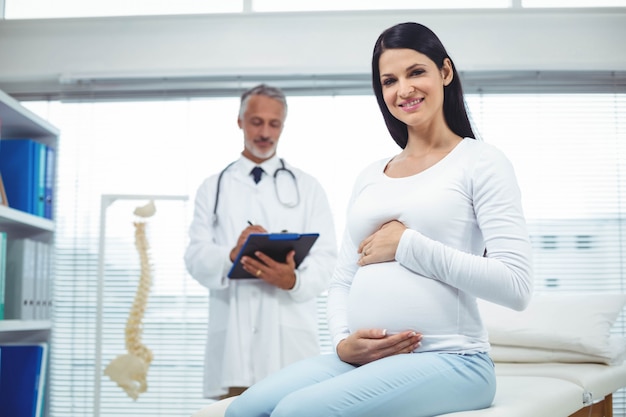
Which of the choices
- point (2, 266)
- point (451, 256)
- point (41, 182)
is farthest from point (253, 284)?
point (451, 256)

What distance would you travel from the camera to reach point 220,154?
12.7 ft

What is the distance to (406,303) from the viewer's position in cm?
133

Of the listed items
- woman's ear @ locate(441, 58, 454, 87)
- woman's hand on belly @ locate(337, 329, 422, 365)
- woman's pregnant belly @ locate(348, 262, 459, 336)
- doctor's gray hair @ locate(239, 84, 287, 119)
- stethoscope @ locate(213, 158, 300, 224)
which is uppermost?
doctor's gray hair @ locate(239, 84, 287, 119)

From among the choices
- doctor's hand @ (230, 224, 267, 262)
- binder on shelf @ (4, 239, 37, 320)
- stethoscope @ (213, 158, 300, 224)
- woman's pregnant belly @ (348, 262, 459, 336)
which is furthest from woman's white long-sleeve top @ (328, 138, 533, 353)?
binder on shelf @ (4, 239, 37, 320)

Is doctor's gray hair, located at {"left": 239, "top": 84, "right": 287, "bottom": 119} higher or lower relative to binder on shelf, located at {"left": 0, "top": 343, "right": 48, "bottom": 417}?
higher

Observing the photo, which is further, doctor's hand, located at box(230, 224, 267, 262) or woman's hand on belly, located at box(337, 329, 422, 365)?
doctor's hand, located at box(230, 224, 267, 262)

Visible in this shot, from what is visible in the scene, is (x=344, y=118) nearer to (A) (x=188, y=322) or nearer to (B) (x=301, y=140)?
(B) (x=301, y=140)

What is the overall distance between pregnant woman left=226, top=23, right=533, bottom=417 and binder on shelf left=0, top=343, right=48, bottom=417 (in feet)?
6.77

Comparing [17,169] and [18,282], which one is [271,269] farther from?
[17,169]

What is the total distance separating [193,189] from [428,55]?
254cm

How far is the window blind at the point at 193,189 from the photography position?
3762mm

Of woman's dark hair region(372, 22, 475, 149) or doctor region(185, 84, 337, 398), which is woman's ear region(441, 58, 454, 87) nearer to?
woman's dark hair region(372, 22, 475, 149)

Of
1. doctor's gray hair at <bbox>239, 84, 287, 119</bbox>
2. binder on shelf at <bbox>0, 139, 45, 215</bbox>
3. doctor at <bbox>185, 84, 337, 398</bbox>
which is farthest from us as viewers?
binder on shelf at <bbox>0, 139, 45, 215</bbox>

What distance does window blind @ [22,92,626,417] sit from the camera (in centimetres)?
376
